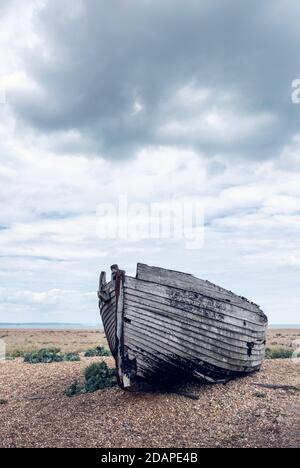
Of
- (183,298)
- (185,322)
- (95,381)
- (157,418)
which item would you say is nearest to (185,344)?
(185,322)

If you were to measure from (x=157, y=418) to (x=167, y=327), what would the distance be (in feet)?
7.88

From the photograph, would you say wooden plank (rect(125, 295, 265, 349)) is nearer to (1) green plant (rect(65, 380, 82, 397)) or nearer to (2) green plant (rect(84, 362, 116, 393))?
(2) green plant (rect(84, 362, 116, 393))

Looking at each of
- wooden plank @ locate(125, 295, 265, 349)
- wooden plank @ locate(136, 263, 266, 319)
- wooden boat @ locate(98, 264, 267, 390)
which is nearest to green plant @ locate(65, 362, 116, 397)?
wooden boat @ locate(98, 264, 267, 390)

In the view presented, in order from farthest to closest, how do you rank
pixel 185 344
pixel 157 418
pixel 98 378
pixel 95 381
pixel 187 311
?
pixel 98 378 → pixel 95 381 → pixel 187 311 → pixel 185 344 → pixel 157 418

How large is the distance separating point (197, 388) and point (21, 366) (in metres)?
11.1

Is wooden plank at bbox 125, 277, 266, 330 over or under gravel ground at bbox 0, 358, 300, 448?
over

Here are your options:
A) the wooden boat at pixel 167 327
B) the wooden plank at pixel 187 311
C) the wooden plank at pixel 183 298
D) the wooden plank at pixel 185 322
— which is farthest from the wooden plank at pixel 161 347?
the wooden plank at pixel 183 298

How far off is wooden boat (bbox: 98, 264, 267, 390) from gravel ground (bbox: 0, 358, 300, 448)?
0.74 meters

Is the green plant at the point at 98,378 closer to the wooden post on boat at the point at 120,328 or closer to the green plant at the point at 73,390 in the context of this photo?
the green plant at the point at 73,390

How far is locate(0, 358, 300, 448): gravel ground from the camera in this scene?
9.95m

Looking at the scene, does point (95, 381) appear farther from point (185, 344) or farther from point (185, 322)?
point (185, 322)

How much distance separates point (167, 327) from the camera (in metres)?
12.1

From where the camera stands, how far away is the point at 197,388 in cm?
1342
